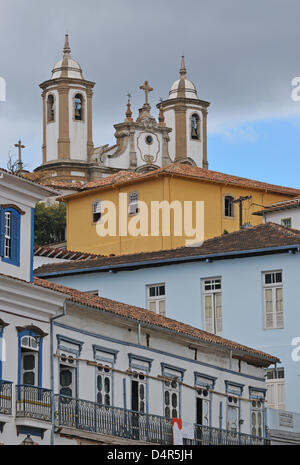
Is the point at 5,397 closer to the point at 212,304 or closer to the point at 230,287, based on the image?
the point at 212,304

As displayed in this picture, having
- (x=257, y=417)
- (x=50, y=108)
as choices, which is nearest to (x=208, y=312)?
(x=257, y=417)

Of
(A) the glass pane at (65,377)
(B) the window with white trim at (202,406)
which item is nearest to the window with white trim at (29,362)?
(A) the glass pane at (65,377)

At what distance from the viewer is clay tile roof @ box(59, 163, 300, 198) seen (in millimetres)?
67688

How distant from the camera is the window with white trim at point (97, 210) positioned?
70.0 m

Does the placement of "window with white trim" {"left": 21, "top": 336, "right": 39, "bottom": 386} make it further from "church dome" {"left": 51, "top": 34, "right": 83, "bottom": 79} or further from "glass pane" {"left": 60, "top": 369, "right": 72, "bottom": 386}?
"church dome" {"left": 51, "top": 34, "right": 83, "bottom": 79}

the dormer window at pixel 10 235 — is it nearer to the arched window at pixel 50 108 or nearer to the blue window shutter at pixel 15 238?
the blue window shutter at pixel 15 238

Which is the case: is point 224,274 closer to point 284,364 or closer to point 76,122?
point 284,364

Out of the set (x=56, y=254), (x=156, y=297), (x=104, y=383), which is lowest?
(x=104, y=383)

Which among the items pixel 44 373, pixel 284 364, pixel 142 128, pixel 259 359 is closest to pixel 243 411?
pixel 259 359

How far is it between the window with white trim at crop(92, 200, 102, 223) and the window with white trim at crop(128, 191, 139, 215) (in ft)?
6.08

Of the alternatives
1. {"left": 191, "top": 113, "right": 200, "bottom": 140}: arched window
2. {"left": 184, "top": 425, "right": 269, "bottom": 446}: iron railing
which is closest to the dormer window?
{"left": 184, "top": 425, "right": 269, "bottom": 446}: iron railing

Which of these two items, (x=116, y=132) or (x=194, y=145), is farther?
(x=194, y=145)

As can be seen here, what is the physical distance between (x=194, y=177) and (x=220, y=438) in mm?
29835

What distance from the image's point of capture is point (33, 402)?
3152cm
